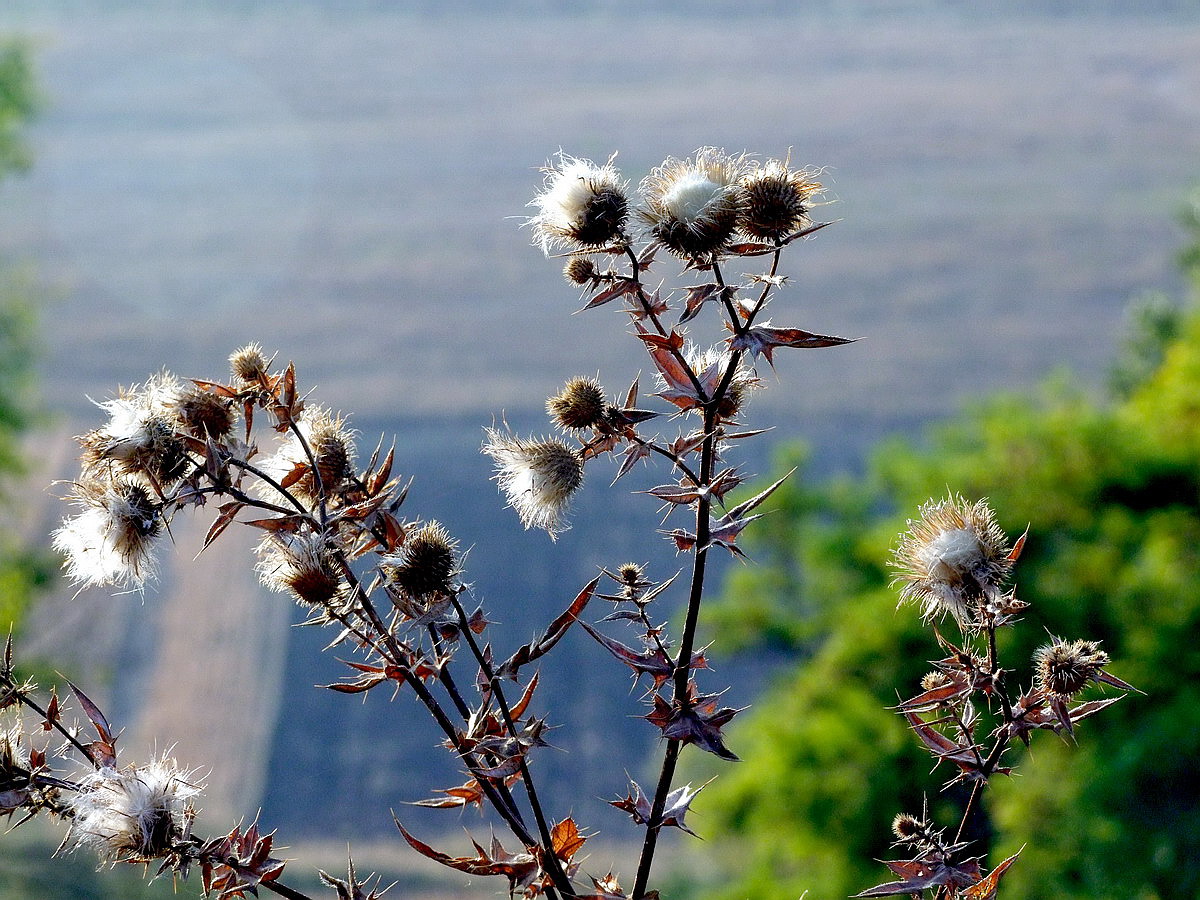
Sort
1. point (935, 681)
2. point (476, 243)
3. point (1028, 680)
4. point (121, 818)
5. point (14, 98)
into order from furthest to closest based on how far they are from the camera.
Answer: point (476, 243) < point (14, 98) < point (1028, 680) < point (935, 681) < point (121, 818)

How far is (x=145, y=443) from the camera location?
116 cm

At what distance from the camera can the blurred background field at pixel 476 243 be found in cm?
1394

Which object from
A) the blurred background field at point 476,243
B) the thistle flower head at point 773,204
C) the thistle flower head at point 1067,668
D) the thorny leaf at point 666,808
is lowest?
the thorny leaf at point 666,808

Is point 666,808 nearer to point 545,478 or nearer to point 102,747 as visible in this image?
point 545,478

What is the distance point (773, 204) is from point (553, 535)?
410mm

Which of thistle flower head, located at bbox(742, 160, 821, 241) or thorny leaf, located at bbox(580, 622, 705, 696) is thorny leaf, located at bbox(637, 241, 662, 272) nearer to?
thistle flower head, located at bbox(742, 160, 821, 241)

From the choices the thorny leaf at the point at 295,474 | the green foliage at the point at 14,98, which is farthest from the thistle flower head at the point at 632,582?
the green foliage at the point at 14,98

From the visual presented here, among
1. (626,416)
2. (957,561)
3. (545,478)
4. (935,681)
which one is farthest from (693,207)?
(935,681)

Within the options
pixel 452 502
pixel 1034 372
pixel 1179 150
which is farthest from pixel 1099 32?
pixel 452 502

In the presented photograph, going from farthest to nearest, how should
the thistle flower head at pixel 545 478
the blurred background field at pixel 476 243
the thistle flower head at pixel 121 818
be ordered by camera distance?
1. the blurred background field at pixel 476 243
2. the thistle flower head at pixel 545 478
3. the thistle flower head at pixel 121 818

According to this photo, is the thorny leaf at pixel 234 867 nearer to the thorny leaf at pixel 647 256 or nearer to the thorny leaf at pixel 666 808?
the thorny leaf at pixel 666 808

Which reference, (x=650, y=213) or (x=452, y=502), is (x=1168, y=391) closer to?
(x=650, y=213)

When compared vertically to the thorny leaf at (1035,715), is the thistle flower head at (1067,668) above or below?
above

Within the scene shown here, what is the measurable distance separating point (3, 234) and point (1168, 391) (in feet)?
71.5
